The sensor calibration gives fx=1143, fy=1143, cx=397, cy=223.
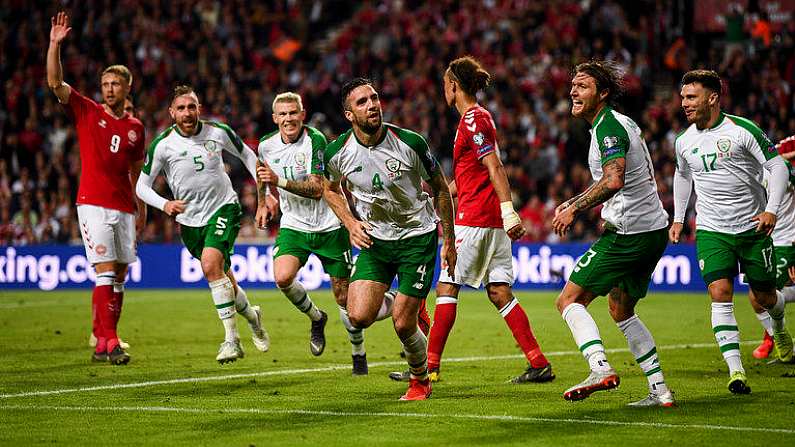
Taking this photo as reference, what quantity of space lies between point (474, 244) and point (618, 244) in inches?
69.8

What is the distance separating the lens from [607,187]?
773cm

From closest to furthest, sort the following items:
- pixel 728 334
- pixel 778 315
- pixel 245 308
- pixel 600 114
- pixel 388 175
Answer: pixel 600 114, pixel 388 175, pixel 728 334, pixel 778 315, pixel 245 308

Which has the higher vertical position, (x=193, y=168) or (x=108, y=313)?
(x=193, y=168)

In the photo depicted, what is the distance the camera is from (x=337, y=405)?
8.52 metres

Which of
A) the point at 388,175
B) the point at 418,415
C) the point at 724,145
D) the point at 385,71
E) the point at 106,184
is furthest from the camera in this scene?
the point at 385,71

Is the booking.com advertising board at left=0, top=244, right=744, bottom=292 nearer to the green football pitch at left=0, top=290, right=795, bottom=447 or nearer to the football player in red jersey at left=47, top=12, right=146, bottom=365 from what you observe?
the green football pitch at left=0, top=290, right=795, bottom=447

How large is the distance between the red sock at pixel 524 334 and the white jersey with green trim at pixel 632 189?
68.0 inches

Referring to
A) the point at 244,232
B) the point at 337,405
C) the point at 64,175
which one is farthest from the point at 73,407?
the point at 64,175

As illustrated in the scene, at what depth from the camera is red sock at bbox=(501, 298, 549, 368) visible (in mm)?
9664

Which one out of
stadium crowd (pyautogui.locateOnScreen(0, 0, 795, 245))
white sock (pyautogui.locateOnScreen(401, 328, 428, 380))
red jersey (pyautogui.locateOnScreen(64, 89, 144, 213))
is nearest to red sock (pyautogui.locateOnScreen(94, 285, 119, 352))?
red jersey (pyautogui.locateOnScreen(64, 89, 144, 213))

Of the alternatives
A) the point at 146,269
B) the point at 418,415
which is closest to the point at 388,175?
the point at 418,415

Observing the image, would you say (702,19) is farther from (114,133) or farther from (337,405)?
(337,405)

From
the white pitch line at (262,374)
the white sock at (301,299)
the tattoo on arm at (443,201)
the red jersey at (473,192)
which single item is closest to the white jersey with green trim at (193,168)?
the white sock at (301,299)

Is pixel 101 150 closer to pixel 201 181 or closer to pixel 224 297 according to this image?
pixel 201 181
